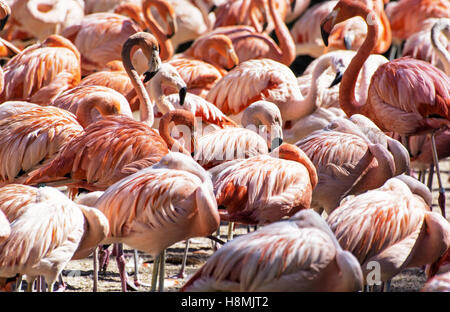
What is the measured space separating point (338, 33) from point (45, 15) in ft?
11.3

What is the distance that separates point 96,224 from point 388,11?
25.0 ft

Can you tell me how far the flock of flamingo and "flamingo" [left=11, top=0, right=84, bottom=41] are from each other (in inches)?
85.6

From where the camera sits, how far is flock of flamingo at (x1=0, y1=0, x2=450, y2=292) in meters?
3.29

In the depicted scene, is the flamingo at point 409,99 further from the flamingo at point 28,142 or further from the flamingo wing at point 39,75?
the flamingo wing at point 39,75

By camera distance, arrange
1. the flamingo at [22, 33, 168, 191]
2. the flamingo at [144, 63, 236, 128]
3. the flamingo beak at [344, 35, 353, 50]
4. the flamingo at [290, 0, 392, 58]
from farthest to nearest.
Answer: the flamingo at [290, 0, 392, 58] → the flamingo beak at [344, 35, 353, 50] → the flamingo at [144, 63, 236, 128] → the flamingo at [22, 33, 168, 191]

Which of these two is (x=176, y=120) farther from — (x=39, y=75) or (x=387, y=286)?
(x=39, y=75)

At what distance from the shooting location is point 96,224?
3.56m

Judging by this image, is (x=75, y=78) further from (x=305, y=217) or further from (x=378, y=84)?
(x=305, y=217)

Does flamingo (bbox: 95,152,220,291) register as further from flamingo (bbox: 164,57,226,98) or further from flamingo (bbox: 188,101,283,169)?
flamingo (bbox: 164,57,226,98)

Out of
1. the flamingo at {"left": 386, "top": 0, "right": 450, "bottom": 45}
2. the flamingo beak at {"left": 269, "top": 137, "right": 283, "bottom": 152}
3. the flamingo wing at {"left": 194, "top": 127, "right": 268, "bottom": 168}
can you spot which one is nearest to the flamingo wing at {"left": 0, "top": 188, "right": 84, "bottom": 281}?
the flamingo wing at {"left": 194, "top": 127, "right": 268, "bottom": 168}

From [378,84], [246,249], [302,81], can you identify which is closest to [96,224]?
[246,249]

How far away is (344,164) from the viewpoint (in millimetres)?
4508

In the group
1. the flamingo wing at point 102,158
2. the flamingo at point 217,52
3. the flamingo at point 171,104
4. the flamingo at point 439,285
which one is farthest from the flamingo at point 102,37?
the flamingo at point 439,285

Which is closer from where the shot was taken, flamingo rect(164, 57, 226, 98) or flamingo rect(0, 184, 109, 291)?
flamingo rect(0, 184, 109, 291)
